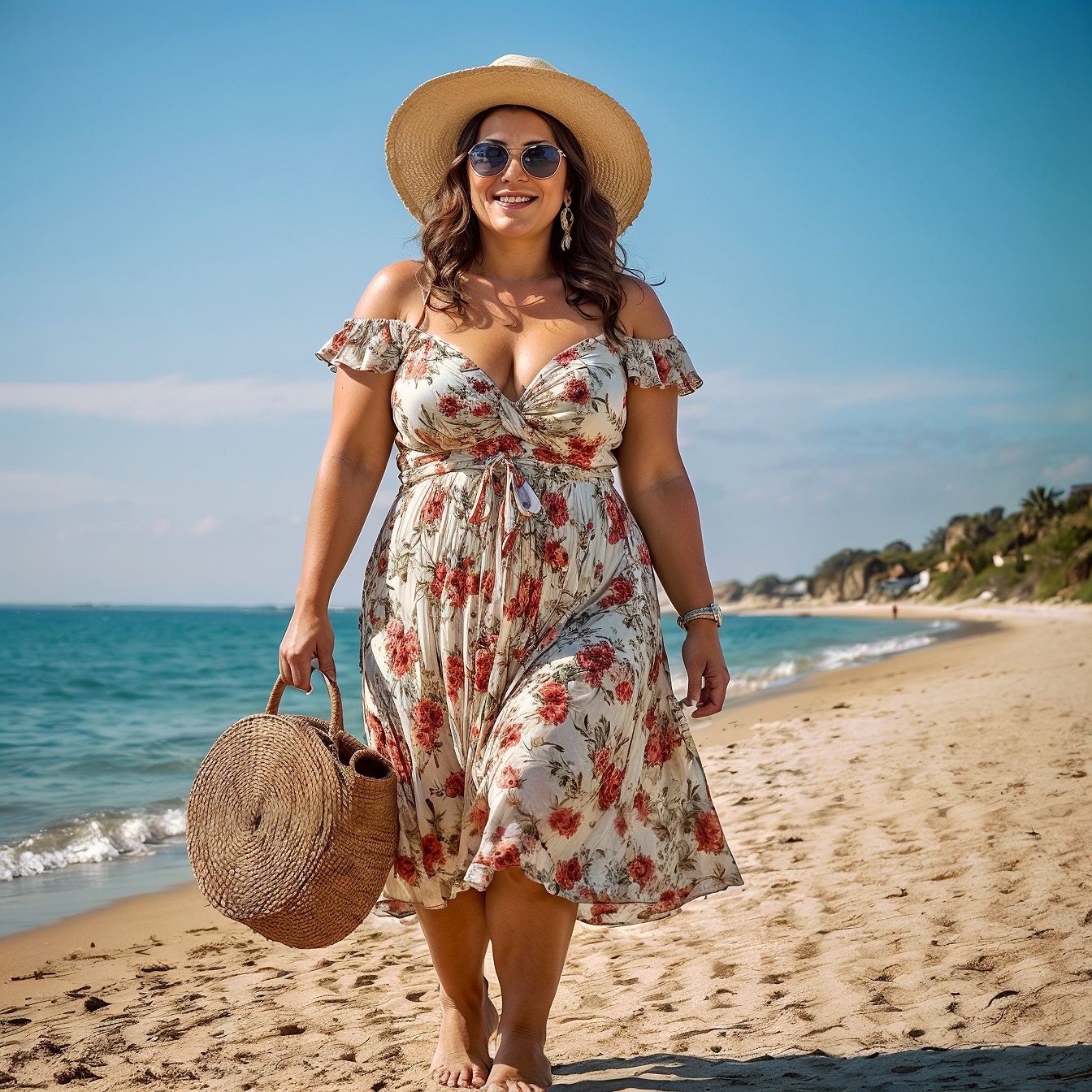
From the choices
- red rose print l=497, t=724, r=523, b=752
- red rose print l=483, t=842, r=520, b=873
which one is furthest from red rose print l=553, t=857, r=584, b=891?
red rose print l=497, t=724, r=523, b=752

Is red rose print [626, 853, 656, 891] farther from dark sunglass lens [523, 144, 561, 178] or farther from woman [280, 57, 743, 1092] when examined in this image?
dark sunglass lens [523, 144, 561, 178]

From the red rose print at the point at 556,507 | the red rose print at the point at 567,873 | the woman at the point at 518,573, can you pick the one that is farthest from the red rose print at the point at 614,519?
the red rose print at the point at 567,873

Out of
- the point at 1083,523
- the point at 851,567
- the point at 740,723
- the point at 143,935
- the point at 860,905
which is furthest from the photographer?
the point at 851,567

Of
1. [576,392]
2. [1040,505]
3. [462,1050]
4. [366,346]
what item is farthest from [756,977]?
[1040,505]

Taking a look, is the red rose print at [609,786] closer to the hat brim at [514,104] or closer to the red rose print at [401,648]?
the red rose print at [401,648]

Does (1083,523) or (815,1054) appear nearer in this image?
(815,1054)

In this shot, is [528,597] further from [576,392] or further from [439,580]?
[576,392]

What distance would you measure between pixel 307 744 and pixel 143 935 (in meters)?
3.01

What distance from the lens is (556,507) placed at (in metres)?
2.43

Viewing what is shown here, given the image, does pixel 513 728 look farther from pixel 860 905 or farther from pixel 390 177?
pixel 860 905

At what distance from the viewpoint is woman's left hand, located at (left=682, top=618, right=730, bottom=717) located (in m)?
2.57

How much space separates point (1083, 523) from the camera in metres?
42.9

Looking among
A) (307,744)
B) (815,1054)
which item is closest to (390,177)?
(307,744)

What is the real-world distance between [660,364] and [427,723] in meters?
1.01
